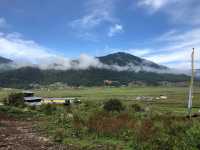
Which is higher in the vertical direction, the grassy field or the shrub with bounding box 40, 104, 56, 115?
the shrub with bounding box 40, 104, 56, 115

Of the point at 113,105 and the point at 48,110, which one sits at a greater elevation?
the point at 48,110

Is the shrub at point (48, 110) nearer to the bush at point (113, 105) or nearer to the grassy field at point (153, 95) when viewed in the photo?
the bush at point (113, 105)

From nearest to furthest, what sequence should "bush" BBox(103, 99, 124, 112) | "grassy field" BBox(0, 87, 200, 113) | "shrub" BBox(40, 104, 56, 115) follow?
"shrub" BBox(40, 104, 56, 115), "bush" BBox(103, 99, 124, 112), "grassy field" BBox(0, 87, 200, 113)

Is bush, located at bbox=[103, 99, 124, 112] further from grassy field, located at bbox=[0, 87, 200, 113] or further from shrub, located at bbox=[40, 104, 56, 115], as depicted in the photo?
grassy field, located at bbox=[0, 87, 200, 113]

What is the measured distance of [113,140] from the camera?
955 centimetres

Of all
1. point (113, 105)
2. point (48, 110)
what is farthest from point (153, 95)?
point (48, 110)

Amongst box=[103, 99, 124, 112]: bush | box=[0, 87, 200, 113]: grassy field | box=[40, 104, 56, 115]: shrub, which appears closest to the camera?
box=[40, 104, 56, 115]: shrub

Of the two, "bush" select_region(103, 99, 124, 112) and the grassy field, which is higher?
"bush" select_region(103, 99, 124, 112)

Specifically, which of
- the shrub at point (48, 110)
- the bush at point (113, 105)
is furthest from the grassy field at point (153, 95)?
the shrub at point (48, 110)

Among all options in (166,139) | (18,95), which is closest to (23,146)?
(166,139)

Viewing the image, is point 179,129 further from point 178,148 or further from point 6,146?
point 6,146

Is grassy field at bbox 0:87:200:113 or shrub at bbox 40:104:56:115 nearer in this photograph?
shrub at bbox 40:104:56:115

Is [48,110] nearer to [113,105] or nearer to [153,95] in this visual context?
[113,105]

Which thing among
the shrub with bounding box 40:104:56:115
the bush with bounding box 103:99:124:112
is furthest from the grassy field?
the shrub with bounding box 40:104:56:115
